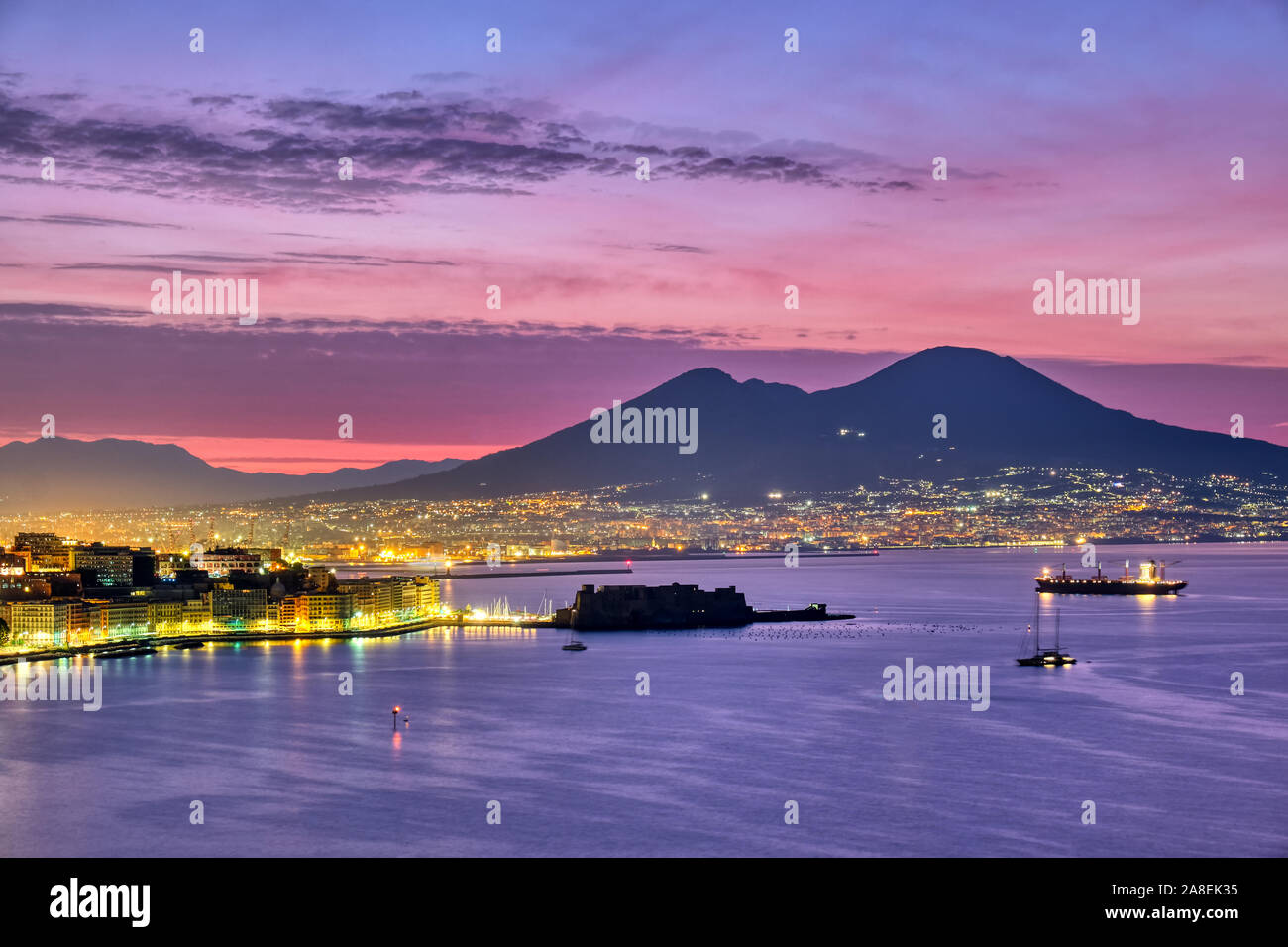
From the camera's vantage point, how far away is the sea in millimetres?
21891

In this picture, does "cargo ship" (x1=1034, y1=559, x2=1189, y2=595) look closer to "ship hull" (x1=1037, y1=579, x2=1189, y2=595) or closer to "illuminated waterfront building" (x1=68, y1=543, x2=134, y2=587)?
"ship hull" (x1=1037, y1=579, x2=1189, y2=595)

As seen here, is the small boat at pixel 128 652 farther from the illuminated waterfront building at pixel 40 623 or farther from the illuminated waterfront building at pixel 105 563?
the illuminated waterfront building at pixel 105 563

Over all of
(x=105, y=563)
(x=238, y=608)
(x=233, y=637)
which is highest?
(x=105, y=563)

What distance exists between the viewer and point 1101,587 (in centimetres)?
8750

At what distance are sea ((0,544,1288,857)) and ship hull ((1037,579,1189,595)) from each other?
3120cm

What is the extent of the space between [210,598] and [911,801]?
48.6 meters

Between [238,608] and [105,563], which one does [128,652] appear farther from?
[105,563]

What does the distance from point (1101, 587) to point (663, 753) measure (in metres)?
65.4

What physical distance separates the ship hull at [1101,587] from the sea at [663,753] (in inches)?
1228

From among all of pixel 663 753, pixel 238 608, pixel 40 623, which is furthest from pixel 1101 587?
pixel 663 753

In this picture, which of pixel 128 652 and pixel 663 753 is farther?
pixel 128 652
